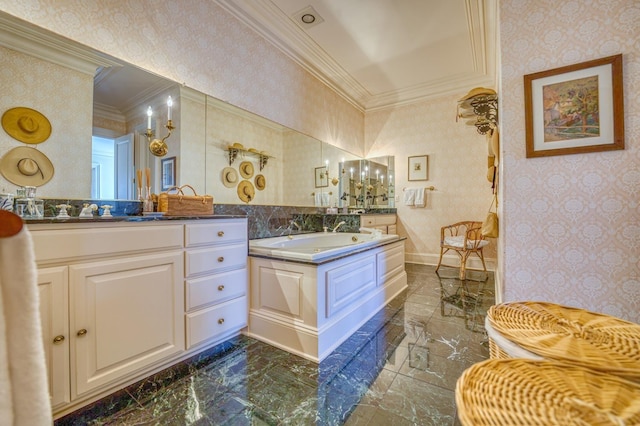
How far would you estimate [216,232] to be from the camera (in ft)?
5.77

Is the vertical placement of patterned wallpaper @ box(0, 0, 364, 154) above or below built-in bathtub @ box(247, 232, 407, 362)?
above

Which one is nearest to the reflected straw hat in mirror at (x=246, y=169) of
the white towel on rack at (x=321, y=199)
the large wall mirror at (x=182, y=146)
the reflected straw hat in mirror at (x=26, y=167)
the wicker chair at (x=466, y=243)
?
the large wall mirror at (x=182, y=146)

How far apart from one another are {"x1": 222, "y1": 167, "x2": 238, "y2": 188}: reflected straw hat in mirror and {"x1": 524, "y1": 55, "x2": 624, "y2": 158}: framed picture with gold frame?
7.43ft

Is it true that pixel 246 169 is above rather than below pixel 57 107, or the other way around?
below

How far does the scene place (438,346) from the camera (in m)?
1.83

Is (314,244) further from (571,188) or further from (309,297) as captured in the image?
(571,188)

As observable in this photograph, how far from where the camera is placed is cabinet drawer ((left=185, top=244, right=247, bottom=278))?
1616mm

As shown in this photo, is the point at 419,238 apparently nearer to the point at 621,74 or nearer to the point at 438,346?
the point at 438,346

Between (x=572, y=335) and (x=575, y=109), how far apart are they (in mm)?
1415

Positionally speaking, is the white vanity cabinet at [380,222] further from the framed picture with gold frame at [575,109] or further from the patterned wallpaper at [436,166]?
the framed picture with gold frame at [575,109]

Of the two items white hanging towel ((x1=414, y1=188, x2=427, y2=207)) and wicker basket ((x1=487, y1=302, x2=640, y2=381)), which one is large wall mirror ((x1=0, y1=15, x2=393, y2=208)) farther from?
wicker basket ((x1=487, y1=302, x2=640, y2=381))

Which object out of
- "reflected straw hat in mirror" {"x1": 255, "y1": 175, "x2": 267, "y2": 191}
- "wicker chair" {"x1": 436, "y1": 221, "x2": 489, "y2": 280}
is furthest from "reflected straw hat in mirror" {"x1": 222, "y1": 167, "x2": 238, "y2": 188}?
"wicker chair" {"x1": 436, "y1": 221, "x2": 489, "y2": 280}

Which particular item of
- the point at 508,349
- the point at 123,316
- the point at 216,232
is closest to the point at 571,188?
the point at 508,349

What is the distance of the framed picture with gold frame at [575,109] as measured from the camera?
1441 millimetres
